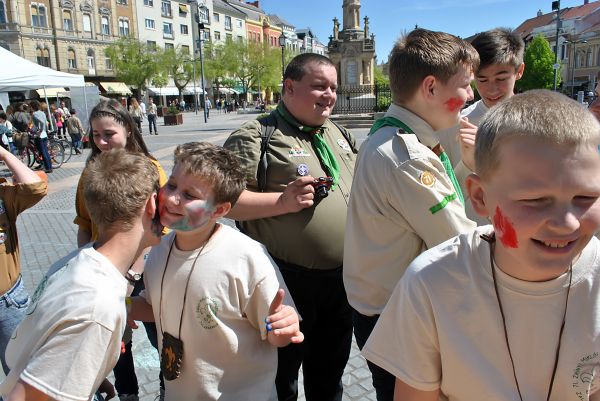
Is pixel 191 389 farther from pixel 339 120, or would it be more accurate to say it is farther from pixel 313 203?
pixel 339 120

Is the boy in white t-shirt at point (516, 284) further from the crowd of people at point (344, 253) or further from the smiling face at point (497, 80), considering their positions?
the smiling face at point (497, 80)

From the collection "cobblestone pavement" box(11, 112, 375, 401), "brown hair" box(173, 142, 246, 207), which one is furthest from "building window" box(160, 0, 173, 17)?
"brown hair" box(173, 142, 246, 207)

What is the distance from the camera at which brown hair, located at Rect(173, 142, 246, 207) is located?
1.94 metres

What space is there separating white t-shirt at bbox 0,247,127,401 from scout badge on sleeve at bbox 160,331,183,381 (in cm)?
32

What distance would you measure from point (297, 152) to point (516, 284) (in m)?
1.55

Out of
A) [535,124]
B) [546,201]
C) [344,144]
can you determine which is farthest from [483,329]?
[344,144]

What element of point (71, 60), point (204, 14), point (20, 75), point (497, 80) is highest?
point (204, 14)

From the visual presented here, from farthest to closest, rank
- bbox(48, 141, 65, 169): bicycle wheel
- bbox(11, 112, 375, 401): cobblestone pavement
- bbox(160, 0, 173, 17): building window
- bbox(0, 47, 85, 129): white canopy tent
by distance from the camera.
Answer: bbox(160, 0, 173, 17): building window, bbox(48, 141, 65, 169): bicycle wheel, bbox(0, 47, 85, 129): white canopy tent, bbox(11, 112, 375, 401): cobblestone pavement

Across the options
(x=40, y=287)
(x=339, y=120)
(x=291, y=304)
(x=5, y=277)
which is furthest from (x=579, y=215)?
(x=339, y=120)

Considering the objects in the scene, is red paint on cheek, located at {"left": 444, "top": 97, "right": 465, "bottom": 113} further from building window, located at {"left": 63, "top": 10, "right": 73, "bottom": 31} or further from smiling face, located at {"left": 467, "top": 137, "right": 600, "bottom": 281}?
building window, located at {"left": 63, "top": 10, "right": 73, "bottom": 31}

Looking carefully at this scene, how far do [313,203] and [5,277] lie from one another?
183 centimetres

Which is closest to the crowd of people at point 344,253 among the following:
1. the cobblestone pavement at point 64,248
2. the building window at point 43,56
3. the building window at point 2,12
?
the cobblestone pavement at point 64,248

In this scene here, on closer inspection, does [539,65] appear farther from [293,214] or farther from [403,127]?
[403,127]

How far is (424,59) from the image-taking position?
184cm
